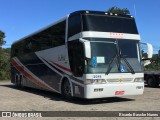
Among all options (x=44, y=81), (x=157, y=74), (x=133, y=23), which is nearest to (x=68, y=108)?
(x=133, y=23)

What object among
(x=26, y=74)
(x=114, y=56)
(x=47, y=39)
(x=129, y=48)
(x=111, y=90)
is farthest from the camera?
(x=26, y=74)

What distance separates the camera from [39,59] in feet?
65.4

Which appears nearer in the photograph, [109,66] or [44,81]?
[109,66]

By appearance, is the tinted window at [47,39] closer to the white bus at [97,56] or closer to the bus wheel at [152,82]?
the white bus at [97,56]

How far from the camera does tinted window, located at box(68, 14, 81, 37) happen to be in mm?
14545

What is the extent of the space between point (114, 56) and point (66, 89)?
290 cm

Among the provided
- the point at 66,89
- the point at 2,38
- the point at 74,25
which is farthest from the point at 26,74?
the point at 2,38

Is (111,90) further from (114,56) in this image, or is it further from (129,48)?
(129,48)

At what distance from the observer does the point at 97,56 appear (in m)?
14.0

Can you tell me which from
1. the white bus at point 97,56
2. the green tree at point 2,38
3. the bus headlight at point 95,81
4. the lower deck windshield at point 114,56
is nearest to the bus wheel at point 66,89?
the white bus at point 97,56

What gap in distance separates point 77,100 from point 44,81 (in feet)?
11.7

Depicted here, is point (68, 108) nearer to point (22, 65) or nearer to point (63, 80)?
point (63, 80)

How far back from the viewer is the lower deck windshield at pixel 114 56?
13969 millimetres

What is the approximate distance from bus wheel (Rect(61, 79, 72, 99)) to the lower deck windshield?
1997 mm
